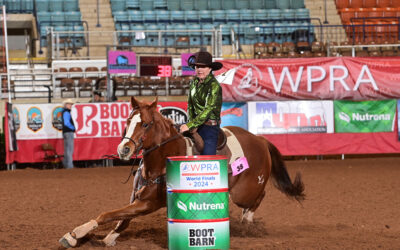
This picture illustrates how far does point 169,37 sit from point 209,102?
768 inches

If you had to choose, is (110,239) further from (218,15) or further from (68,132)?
(218,15)

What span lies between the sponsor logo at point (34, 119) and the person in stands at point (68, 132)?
1181 mm

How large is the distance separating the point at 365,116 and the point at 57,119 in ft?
29.4

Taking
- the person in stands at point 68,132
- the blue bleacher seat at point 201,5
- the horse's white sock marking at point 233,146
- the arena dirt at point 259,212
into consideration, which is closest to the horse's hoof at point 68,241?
the arena dirt at point 259,212

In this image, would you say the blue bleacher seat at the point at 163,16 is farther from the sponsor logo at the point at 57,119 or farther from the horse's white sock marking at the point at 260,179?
the horse's white sock marking at the point at 260,179

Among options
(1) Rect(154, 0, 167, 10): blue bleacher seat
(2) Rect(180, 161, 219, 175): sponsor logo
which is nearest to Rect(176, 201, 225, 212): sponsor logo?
(2) Rect(180, 161, 219, 175): sponsor logo

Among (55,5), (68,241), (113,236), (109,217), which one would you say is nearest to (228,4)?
(55,5)

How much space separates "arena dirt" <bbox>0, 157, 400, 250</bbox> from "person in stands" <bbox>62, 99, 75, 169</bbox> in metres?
1.19

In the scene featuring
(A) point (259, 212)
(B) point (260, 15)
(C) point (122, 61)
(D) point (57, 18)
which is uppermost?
(B) point (260, 15)

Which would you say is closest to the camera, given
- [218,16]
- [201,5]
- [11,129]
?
[11,129]

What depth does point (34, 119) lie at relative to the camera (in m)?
17.2

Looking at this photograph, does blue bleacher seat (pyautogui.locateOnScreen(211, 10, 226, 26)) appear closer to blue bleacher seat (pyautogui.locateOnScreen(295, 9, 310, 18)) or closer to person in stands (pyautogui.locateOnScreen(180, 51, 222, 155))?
blue bleacher seat (pyautogui.locateOnScreen(295, 9, 310, 18))

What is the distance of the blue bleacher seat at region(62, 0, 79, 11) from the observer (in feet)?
91.1

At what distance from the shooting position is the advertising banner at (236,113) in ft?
57.7
